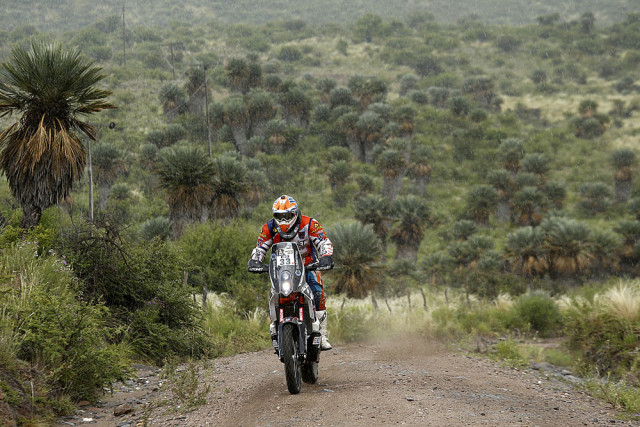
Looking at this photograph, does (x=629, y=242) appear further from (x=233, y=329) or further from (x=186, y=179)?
(x=233, y=329)

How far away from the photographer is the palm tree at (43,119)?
1242 centimetres

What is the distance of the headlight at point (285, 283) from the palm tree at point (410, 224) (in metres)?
29.6

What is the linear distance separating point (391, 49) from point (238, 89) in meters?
40.5

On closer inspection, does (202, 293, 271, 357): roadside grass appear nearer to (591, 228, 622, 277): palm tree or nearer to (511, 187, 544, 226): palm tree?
(591, 228, 622, 277): palm tree

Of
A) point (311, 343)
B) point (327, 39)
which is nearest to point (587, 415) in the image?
point (311, 343)

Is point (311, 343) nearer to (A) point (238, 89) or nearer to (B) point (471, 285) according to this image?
(B) point (471, 285)

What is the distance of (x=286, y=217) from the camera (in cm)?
696

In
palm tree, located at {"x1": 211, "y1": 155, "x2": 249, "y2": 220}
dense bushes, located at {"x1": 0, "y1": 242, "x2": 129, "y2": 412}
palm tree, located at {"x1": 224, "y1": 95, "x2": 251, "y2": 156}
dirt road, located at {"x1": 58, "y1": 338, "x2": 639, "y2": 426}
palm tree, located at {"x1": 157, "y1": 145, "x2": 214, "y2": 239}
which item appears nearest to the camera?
dirt road, located at {"x1": 58, "y1": 338, "x2": 639, "y2": 426}

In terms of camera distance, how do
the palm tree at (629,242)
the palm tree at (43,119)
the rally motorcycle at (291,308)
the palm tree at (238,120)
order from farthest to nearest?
the palm tree at (238,120), the palm tree at (629,242), the palm tree at (43,119), the rally motorcycle at (291,308)

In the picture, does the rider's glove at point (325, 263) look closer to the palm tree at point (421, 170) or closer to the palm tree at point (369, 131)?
the palm tree at point (421, 170)

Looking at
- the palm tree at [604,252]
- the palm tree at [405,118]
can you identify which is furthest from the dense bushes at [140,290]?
the palm tree at [405,118]

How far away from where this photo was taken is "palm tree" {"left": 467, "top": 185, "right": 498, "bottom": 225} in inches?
1807

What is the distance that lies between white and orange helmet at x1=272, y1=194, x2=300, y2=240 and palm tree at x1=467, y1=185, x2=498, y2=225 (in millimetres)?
41076

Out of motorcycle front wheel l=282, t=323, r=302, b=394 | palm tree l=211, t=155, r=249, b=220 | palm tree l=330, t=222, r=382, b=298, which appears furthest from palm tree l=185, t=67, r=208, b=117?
motorcycle front wheel l=282, t=323, r=302, b=394
